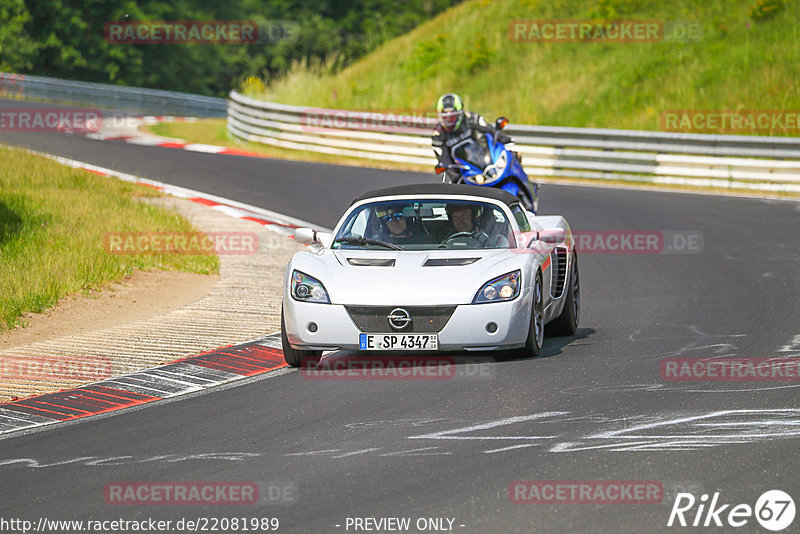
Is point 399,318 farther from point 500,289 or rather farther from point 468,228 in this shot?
point 468,228

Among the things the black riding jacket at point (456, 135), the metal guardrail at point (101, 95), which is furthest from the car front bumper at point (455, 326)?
the metal guardrail at point (101, 95)

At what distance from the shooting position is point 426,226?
34.0ft

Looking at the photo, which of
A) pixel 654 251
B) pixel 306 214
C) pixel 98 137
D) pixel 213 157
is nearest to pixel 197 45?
pixel 98 137

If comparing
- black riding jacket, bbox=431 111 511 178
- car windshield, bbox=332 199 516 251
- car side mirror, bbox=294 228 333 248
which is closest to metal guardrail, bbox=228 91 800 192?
black riding jacket, bbox=431 111 511 178

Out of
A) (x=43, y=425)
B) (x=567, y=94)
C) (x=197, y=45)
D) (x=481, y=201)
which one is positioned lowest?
(x=43, y=425)

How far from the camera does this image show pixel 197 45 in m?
59.7

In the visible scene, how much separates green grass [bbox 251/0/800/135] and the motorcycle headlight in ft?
42.0

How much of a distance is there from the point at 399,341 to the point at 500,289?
2.79 ft

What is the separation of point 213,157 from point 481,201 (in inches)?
Result: 682

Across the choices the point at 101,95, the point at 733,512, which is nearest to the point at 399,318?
the point at 733,512

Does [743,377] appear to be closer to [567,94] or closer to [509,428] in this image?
[509,428]

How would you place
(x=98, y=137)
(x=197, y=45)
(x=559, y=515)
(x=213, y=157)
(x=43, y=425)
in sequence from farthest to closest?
(x=197, y=45)
(x=98, y=137)
(x=213, y=157)
(x=43, y=425)
(x=559, y=515)

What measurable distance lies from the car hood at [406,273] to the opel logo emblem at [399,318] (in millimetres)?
60

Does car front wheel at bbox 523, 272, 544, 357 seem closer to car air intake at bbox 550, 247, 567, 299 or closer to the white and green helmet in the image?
car air intake at bbox 550, 247, 567, 299
